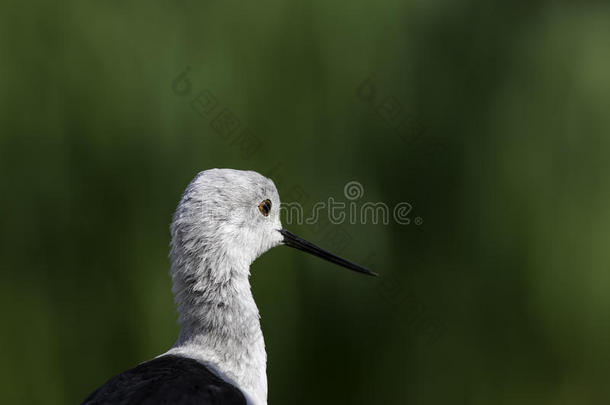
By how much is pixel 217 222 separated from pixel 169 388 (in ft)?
1.37

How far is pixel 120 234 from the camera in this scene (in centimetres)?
258

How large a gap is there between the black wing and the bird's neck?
3.6 inches

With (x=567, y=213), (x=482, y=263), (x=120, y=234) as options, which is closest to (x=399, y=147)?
(x=482, y=263)

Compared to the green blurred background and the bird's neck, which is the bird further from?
the green blurred background

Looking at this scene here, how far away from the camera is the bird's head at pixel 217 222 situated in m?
1.59

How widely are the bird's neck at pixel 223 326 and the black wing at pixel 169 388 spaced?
0.09m

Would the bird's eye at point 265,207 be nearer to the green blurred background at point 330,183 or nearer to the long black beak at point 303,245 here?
the long black beak at point 303,245

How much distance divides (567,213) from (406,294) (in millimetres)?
791

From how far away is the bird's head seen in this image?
159 cm

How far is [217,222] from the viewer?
161cm

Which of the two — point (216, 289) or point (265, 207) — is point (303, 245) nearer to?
point (265, 207)

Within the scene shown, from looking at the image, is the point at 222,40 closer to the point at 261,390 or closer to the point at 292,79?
the point at 292,79

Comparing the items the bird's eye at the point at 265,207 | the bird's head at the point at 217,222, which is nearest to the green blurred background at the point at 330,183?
the bird's eye at the point at 265,207

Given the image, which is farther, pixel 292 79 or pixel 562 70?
pixel 562 70
